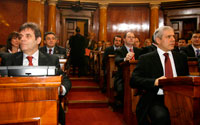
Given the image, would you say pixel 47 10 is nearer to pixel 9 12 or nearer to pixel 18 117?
pixel 9 12

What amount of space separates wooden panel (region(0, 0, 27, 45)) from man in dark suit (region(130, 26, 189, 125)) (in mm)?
8180

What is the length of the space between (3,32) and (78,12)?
358 centimetres

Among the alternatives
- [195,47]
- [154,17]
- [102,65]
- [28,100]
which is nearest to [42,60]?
[28,100]

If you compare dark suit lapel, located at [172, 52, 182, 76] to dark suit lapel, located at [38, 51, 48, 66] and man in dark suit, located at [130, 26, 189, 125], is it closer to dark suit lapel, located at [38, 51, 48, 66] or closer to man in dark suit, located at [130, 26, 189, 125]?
man in dark suit, located at [130, 26, 189, 125]

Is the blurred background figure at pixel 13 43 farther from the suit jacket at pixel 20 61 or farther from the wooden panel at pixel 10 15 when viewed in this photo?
the wooden panel at pixel 10 15

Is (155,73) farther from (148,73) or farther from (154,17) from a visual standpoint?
(154,17)

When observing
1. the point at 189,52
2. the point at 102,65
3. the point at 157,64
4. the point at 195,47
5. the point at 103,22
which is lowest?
the point at 102,65

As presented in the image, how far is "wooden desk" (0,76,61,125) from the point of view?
3.49ft

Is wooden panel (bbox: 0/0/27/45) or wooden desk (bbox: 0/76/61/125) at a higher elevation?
wooden panel (bbox: 0/0/27/45)

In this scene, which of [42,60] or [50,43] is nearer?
[42,60]

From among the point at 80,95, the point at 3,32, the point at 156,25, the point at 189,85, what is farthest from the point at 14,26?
the point at 189,85

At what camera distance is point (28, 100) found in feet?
3.63

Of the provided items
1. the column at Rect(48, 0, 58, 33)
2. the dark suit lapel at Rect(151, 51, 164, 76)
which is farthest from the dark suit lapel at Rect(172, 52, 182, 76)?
the column at Rect(48, 0, 58, 33)

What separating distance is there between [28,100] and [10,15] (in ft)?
29.2
